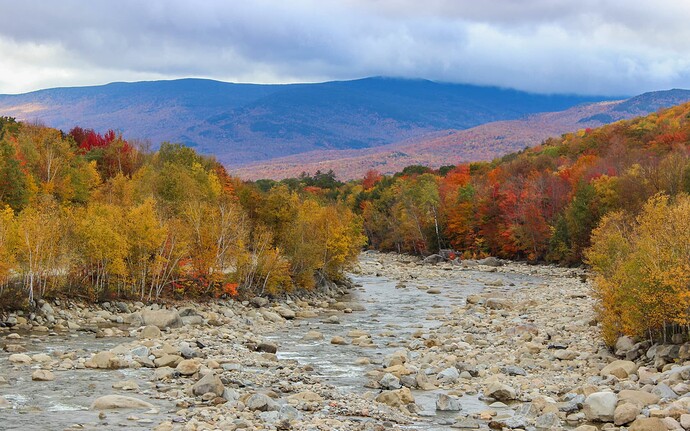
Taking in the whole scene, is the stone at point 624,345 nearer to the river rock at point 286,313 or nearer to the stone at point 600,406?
the stone at point 600,406

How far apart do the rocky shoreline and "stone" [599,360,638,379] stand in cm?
6

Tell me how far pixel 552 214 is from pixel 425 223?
2129 cm

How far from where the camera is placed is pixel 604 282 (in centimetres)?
2805

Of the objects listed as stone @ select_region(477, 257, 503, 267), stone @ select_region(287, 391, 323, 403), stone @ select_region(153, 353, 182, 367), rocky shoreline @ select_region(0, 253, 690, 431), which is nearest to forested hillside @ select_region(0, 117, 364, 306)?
rocky shoreline @ select_region(0, 253, 690, 431)

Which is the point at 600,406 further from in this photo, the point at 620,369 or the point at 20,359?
the point at 20,359

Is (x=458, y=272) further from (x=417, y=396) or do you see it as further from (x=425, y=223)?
(x=417, y=396)

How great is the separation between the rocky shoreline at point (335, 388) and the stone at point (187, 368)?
38mm

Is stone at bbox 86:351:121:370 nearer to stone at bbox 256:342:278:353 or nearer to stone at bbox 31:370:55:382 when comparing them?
stone at bbox 31:370:55:382

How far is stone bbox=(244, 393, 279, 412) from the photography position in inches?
777

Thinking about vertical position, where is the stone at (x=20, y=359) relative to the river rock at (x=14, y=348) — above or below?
above

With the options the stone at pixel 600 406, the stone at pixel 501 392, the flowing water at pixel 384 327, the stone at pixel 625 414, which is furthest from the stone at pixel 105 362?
the stone at pixel 625 414

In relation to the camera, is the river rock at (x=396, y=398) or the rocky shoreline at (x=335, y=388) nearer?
the rocky shoreline at (x=335, y=388)

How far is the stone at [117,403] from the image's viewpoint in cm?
1964

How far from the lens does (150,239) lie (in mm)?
41938
